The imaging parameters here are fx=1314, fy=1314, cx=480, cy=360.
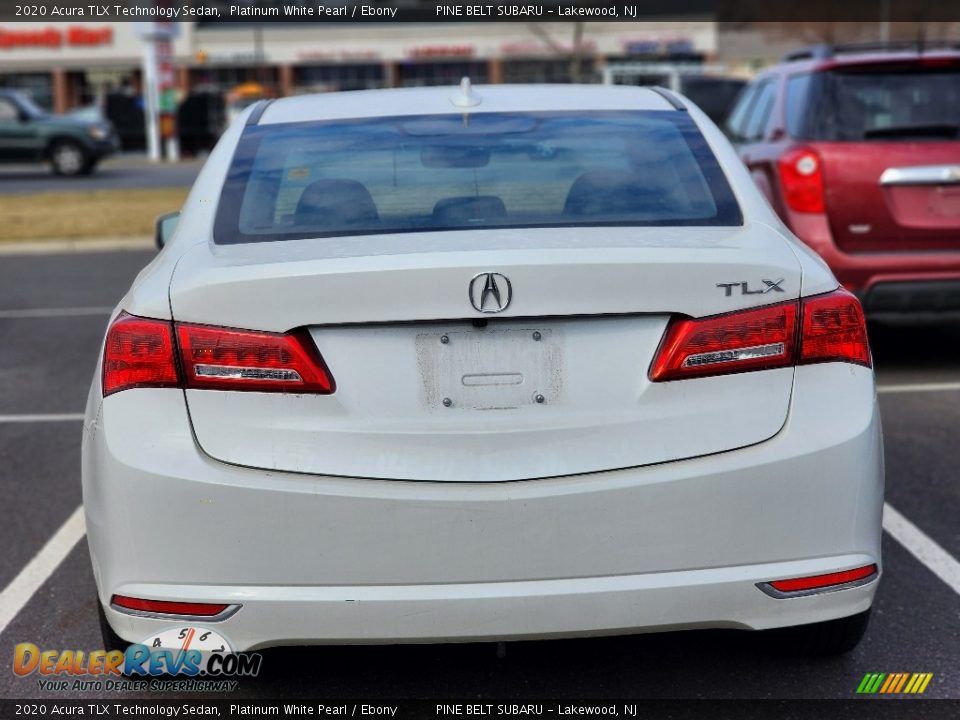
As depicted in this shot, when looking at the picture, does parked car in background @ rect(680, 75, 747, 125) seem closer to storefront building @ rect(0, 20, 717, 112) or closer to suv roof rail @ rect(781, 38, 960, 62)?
suv roof rail @ rect(781, 38, 960, 62)

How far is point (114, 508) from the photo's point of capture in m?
2.89

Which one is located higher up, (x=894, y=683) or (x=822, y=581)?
(x=822, y=581)

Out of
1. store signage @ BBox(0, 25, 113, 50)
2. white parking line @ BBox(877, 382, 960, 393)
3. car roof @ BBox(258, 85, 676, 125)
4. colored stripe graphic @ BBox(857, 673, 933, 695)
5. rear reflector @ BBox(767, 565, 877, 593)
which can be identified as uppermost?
car roof @ BBox(258, 85, 676, 125)

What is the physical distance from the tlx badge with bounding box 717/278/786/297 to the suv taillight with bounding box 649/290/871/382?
0.12ft

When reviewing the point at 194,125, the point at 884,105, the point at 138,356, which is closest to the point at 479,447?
the point at 138,356

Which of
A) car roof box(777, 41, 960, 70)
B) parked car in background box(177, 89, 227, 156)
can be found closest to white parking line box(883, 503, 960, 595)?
car roof box(777, 41, 960, 70)

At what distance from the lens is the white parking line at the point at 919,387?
697 cm

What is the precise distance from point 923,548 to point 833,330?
177cm

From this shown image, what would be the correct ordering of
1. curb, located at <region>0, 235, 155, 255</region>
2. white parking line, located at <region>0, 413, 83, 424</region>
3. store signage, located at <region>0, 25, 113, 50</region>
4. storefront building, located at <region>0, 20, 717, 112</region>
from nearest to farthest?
1. white parking line, located at <region>0, 413, 83, 424</region>
2. curb, located at <region>0, 235, 155, 255</region>
3. store signage, located at <region>0, 25, 113, 50</region>
4. storefront building, located at <region>0, 20, 717, 112</region>

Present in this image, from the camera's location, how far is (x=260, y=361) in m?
2.81

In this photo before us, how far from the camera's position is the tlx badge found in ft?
9.45

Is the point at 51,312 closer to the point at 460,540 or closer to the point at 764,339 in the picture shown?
the point at 460,540

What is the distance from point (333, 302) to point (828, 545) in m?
1.22

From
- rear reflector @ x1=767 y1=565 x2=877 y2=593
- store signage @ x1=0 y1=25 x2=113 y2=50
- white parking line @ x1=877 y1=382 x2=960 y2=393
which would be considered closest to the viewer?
rear reflector @ x1=767 y1=565 x2=877 y2=593
